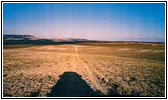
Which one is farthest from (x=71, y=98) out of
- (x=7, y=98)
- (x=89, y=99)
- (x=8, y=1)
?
(x=8, y=1)

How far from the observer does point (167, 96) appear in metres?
6.05

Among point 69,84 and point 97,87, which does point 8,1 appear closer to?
point 69,84

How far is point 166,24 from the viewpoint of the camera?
7328mm

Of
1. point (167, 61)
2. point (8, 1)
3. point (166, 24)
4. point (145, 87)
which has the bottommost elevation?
point (145, 87)

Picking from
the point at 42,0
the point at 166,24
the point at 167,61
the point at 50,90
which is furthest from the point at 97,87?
the point at 42,0

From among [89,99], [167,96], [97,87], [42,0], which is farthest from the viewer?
[42,0]

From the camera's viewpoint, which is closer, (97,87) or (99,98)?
(99,98)

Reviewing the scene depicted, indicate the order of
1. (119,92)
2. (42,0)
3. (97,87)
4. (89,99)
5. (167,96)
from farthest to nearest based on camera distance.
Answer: (42,0), (97,87), (119,92), (167,96), (89,99)

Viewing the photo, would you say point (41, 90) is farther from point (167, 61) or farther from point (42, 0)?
point (167, 61)

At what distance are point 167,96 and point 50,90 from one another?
20.3 ft

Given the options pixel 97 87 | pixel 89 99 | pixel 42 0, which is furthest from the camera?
pixel 42 0

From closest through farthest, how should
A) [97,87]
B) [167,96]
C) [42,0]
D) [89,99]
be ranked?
[89,99], [167,96], [97,87], [42,0]

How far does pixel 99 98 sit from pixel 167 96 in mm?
3636

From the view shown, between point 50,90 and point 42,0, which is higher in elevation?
point 42,0
